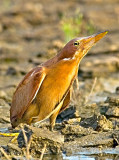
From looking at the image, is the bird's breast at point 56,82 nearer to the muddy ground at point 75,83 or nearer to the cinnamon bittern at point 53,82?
the cinnamon bittern at point 53,82

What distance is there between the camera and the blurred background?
38.7 feet

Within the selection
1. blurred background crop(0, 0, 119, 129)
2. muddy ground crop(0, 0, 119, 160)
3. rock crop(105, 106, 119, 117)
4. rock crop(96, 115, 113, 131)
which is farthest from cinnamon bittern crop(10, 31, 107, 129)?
blurred background crop(0, 0, 119, 129)

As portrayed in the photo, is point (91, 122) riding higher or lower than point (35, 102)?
lower

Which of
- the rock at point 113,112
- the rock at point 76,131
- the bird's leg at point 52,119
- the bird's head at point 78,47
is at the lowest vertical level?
the rock at point 113,112

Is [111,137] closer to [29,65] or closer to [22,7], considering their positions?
[29,65]

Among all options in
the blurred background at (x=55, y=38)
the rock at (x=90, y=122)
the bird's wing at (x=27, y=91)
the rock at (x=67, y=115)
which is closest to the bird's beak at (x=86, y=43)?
the bird's wing at (x=27, y=91)

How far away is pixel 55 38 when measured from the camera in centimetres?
1773

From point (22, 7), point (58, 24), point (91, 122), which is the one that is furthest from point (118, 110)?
point (22, 7)

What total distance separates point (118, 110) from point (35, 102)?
1767 millimetres

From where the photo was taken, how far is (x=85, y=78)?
43.1 feet

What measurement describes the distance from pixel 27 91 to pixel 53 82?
0.44m

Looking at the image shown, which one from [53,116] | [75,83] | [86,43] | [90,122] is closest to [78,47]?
[86,43]

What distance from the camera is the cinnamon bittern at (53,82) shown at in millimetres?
6250

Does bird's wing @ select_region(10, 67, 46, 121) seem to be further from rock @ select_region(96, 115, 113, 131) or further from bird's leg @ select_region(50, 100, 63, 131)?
rock @ select_region(96, 115, 113, 131)
